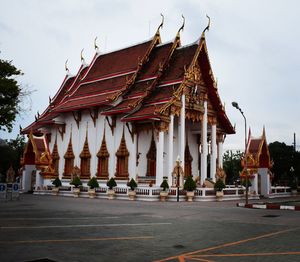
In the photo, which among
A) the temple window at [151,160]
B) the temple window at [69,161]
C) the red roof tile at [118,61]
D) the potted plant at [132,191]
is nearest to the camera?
the potted plant at [132,191]

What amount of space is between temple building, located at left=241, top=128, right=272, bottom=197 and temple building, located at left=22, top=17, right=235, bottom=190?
265 cm

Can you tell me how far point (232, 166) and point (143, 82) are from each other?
4071cm

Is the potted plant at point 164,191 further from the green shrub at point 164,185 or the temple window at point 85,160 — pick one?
the temple window at point 85,160

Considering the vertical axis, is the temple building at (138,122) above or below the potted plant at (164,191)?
above

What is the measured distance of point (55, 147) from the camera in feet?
119

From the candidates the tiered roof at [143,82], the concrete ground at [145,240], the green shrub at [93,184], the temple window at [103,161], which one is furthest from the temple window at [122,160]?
the concrete ground at [145,240]

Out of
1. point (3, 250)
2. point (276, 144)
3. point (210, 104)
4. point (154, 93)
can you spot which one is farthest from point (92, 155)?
point (276, 144)

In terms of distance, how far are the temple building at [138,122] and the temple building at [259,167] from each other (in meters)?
2.65

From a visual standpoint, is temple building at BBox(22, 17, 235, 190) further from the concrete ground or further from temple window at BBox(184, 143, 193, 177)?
the concrete ground

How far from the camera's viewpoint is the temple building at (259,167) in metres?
30.3

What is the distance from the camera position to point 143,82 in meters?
31.1

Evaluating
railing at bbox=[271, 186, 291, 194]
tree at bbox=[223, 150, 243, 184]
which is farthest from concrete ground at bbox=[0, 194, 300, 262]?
tree at bbox=[223, 150, 243, 184]

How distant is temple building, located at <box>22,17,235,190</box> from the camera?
1109 inches

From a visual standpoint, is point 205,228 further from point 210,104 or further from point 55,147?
point 55,147
